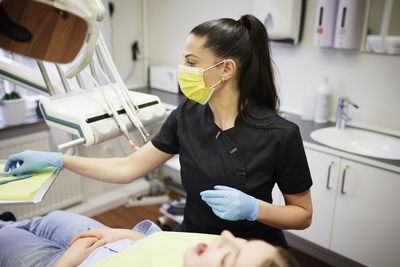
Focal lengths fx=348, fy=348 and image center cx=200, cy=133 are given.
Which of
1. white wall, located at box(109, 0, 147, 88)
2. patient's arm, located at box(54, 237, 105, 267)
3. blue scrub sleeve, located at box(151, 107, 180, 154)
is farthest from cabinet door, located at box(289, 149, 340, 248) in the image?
white wall, located at box(109, 0, 147, 88)

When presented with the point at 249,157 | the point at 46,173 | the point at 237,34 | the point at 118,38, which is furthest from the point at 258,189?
the point at 118,38

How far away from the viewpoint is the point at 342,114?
2125mm

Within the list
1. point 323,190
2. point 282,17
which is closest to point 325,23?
point 282,17

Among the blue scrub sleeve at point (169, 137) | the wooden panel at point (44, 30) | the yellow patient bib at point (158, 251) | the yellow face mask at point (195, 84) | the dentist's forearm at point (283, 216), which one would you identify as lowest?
the yellow patient bib at point (158, 251)

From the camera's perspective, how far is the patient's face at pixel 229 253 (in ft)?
2.88

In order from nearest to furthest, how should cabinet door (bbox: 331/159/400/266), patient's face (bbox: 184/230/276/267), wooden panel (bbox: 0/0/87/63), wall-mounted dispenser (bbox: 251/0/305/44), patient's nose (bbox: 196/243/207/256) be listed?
wooden panel (bbox: 0/0/87/63)
patient's face (bbox: 184/230/276/267)
patient's nose (bbox: 196/243/207/256)
cabinet door (bbox: 331/159/400/266)
wall-mounted dispenser (bbox: 251/0/305/44)

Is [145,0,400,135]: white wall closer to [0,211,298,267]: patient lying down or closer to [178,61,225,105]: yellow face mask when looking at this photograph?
[178,61,225,105]: yellow face mask

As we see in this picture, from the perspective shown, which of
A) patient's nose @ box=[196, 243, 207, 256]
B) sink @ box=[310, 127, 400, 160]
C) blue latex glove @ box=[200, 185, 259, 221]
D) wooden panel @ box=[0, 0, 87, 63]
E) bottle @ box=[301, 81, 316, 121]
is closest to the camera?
wooden panel @ box=[0, 0, 87, 63]

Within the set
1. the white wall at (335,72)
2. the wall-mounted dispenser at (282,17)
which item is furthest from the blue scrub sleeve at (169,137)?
the wall-mounted dispenser at (282,17)

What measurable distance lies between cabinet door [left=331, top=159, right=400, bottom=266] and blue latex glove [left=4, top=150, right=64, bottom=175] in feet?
4.74

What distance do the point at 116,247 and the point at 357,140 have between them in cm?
164

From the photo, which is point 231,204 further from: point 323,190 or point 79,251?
point 323,190

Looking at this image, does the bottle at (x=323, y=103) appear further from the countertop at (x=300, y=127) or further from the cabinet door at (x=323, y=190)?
the cabinet door at (x=323, y=190)

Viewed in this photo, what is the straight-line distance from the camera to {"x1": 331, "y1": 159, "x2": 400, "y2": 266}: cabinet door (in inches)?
70.0
